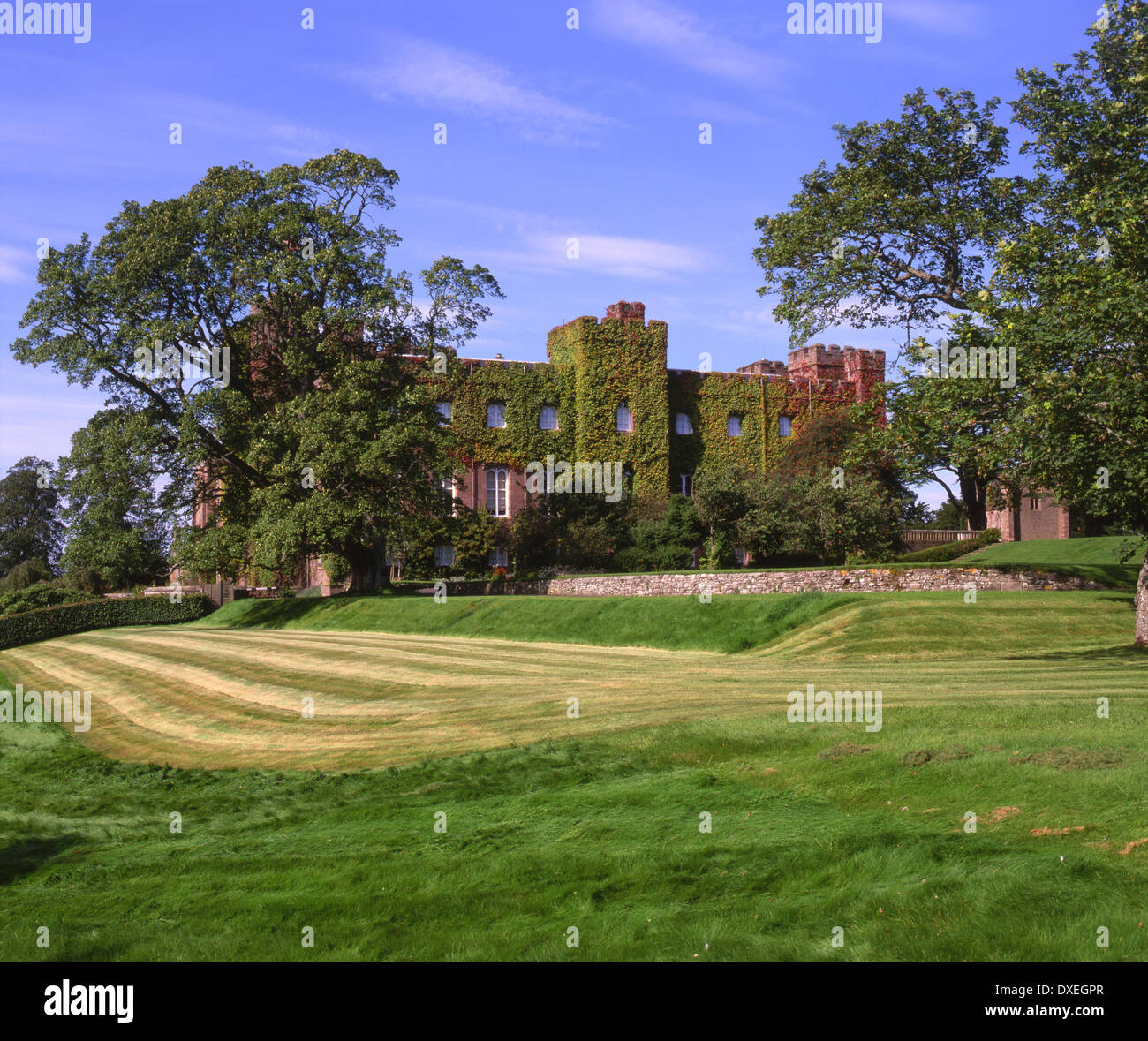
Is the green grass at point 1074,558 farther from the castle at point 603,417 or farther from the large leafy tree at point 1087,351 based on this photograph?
the castle at point 603,417

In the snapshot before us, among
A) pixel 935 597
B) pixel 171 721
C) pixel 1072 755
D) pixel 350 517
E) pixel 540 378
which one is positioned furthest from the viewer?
pixel 540 378

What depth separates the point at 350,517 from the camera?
37062mm

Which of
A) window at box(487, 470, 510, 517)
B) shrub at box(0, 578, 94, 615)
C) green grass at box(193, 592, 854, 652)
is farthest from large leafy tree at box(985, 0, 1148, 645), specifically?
shrub at box(0, 578, 94, 615)

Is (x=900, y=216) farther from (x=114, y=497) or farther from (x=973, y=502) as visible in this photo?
(x=114, y=497)

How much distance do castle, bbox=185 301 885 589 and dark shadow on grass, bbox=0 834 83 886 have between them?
4057 centimetres

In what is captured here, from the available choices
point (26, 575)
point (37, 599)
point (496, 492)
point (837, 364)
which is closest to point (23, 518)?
point (26, 575)

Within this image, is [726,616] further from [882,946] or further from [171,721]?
[882,946]

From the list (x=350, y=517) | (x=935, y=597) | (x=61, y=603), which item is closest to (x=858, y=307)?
(x=935, y=597)

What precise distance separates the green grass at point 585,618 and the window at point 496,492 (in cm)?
1415

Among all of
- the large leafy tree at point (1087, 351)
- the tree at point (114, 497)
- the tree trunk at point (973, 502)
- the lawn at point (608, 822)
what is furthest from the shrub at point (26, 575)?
the large leafy tree at point (1087, 351)

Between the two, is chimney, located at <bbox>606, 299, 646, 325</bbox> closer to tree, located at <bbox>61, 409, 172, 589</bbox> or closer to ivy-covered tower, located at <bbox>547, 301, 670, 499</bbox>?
ivy-covered tower, located at <bbox>547, 301, 670, 499</bbox>

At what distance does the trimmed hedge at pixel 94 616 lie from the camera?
4444 cm
